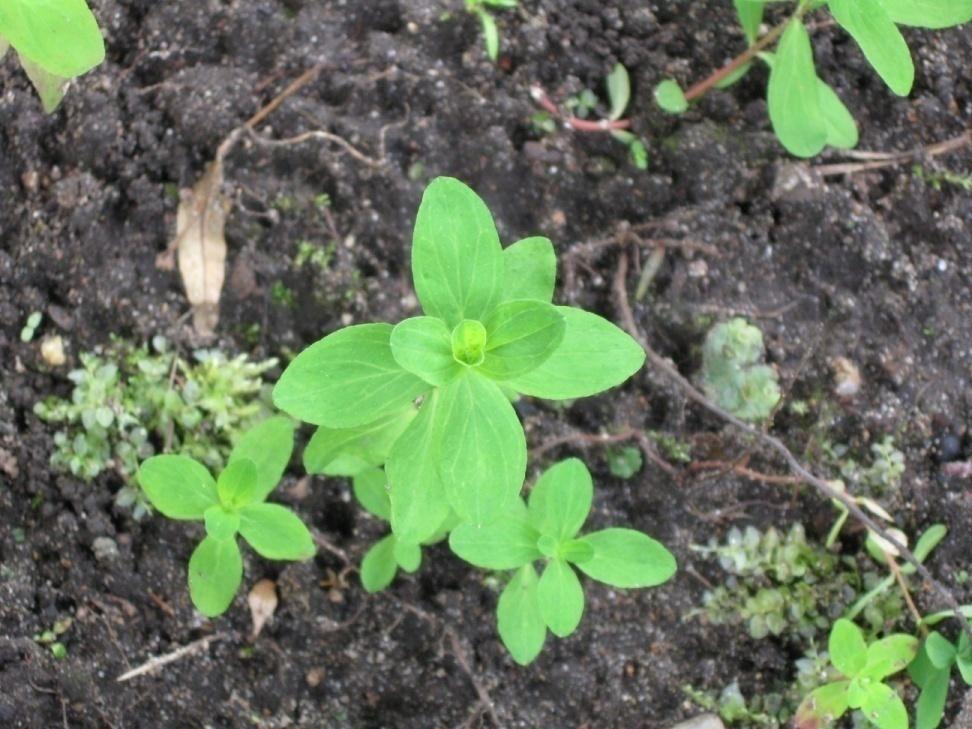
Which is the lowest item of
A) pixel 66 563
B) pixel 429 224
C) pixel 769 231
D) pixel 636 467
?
pixel 66 563

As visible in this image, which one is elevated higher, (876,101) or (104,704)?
(876,101)

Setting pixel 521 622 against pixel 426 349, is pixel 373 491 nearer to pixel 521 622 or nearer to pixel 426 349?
pixel 521 622

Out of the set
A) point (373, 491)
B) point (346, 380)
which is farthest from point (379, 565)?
point (346, 380)

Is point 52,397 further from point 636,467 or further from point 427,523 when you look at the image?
point 636,467

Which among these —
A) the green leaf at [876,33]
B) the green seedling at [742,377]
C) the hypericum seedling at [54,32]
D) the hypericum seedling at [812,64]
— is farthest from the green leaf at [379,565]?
the green leaf at [876,33]

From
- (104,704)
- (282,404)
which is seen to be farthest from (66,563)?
(282,404)

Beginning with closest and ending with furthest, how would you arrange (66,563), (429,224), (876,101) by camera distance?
(429,224), (66,563), (876,101)

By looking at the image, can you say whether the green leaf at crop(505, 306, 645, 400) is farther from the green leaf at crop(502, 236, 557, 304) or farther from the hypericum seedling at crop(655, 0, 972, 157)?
the hypericum seedling at crop(655, 0, 972, 157)
